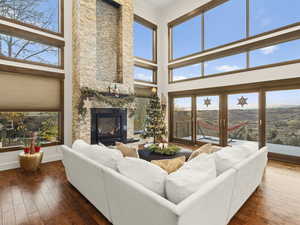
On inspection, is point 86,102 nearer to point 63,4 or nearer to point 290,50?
point 63,4

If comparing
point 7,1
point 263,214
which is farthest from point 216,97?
point 7,1

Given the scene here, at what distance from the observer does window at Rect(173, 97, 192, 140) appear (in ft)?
21.2

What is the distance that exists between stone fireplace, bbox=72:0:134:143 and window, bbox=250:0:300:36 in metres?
4.06

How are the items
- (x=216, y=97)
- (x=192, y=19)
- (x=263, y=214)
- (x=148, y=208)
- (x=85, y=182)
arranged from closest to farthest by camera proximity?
(x=148, y=208)
(x=263, y=214)
(x=85, y=182)
(x=216, y=97)
(x=192, y=19)

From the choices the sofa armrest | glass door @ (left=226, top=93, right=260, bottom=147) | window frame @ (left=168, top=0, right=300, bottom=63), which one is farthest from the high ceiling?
the sofa armrest

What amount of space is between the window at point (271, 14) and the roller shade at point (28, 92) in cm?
616

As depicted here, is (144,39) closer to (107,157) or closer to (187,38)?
(187,38)

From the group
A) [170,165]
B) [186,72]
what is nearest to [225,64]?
[186,72]

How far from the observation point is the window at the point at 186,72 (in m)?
6.16

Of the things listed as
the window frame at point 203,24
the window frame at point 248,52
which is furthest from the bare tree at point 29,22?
the window frame at point 248,52

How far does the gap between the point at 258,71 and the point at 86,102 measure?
5162 millimetres

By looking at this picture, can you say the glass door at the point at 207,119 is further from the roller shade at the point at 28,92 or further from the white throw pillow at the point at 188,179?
the roller shade at the point at 28,92

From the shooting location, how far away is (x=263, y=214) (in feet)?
6.70

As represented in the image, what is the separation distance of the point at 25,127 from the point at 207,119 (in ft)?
18.8
